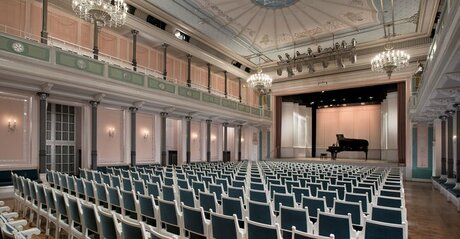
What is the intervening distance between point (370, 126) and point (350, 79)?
7091 millimetres

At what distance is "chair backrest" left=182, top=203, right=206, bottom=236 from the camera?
10.5 feet

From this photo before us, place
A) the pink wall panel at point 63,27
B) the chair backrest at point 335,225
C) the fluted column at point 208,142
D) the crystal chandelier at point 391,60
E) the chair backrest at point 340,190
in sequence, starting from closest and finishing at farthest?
the chair backrest at point 335,225
the chair backrest at point 340,190
the crystal chandelier at point 391,60
the pink wall panel at point 63,27
the fluted column at point 208,142

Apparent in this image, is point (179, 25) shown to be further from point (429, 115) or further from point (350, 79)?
point (429, 115)

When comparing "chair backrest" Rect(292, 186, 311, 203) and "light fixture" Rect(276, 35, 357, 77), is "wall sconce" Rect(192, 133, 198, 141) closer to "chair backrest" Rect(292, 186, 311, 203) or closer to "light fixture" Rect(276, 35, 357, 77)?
"light fixture" Rect(276, 35, 357, 77)

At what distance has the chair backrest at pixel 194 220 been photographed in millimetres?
3195

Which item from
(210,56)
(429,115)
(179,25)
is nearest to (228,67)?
→ (210,56)

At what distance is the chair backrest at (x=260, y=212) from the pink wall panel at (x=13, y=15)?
9627 mm

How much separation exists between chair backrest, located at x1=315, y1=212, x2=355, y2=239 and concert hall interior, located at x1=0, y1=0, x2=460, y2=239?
12 millimetres

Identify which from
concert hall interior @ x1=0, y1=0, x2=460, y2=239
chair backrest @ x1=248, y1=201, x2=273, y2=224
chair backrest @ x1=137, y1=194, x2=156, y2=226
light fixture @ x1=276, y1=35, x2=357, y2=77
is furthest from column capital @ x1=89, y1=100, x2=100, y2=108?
light fixture @ x1=276, y1=35, x2=357, y2=77

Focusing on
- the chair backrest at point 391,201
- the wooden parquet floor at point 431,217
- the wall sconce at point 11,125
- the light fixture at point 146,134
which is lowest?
the wooden parquet floor at point 431,217

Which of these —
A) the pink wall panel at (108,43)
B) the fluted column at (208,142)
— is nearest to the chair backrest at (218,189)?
the pink wall panel at (108,43)

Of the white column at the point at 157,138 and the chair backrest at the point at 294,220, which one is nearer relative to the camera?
the chair backrest at the point at 294,220

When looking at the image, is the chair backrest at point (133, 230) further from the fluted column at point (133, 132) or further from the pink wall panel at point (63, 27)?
the pink wall panel at point (63, 27)

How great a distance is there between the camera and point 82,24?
1155 centimetres
